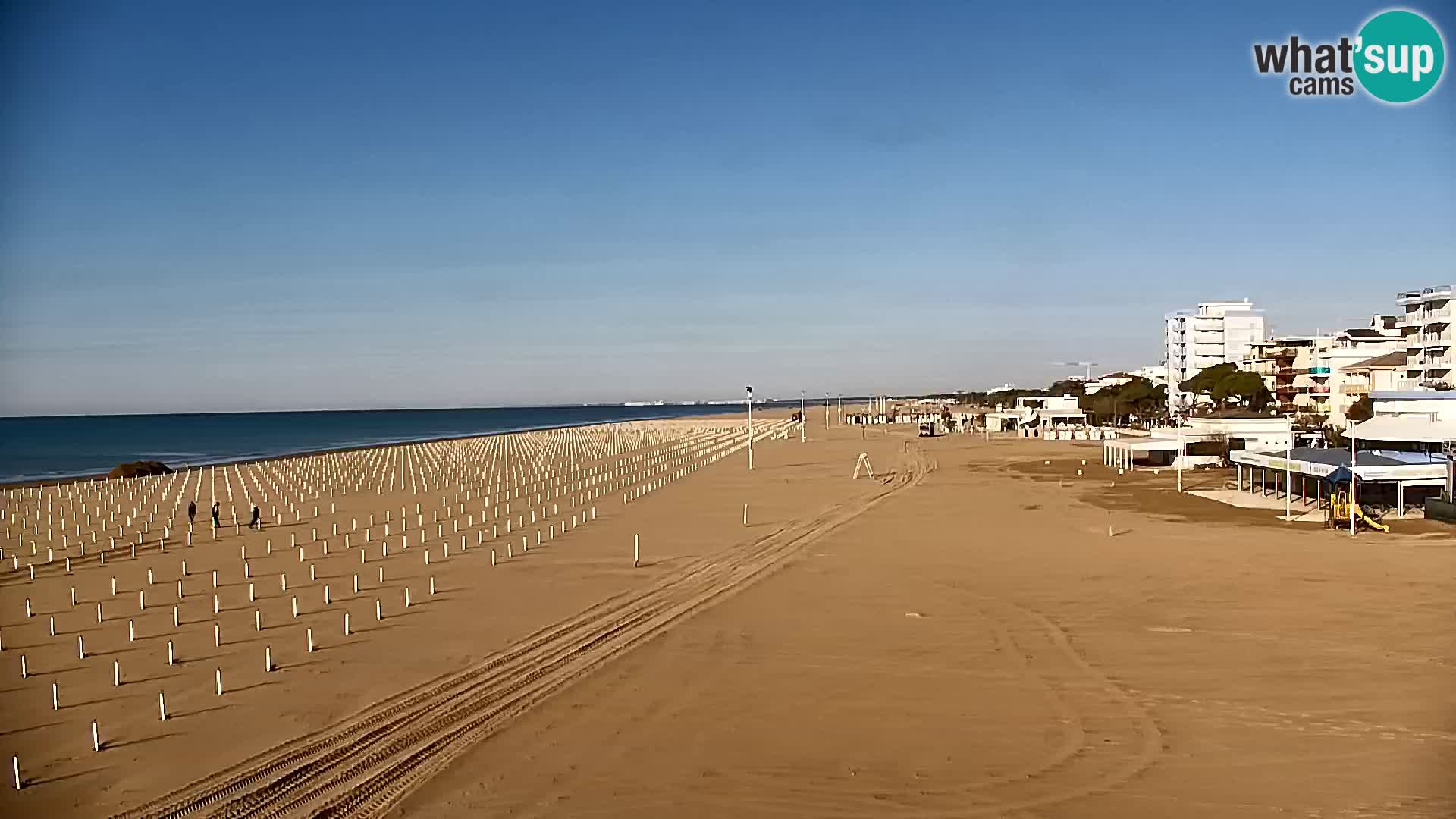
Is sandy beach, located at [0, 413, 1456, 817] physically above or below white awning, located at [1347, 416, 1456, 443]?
below

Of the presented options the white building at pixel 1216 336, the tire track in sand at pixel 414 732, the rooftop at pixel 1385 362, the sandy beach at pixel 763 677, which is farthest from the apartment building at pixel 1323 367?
the tire track in sand at pixel 414 732

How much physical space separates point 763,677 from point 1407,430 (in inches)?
1101

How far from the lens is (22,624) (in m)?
18.8

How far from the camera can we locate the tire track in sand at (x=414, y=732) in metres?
10.2

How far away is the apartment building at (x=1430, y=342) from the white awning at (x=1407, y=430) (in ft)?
108

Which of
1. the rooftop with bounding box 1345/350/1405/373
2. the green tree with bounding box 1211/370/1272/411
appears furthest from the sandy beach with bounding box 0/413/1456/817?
the green tree with bounding box 1211/370/1272/411

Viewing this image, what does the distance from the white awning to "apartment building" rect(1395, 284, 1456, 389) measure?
32812 mm

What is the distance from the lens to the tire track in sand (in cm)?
1018

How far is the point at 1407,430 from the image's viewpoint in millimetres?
32594

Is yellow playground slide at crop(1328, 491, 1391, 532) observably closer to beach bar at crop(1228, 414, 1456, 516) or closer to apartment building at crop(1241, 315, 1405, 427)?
beach bar at crop(1228, 414, 1456, 516)

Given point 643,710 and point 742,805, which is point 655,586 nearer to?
point 643,710

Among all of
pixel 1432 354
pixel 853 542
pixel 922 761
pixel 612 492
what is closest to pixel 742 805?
pixel 922 761

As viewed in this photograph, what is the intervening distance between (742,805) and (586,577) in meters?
12.9

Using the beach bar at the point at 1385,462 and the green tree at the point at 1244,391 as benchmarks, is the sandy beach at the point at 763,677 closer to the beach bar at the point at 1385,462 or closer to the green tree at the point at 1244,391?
the beach bar at the point at 1385,462
